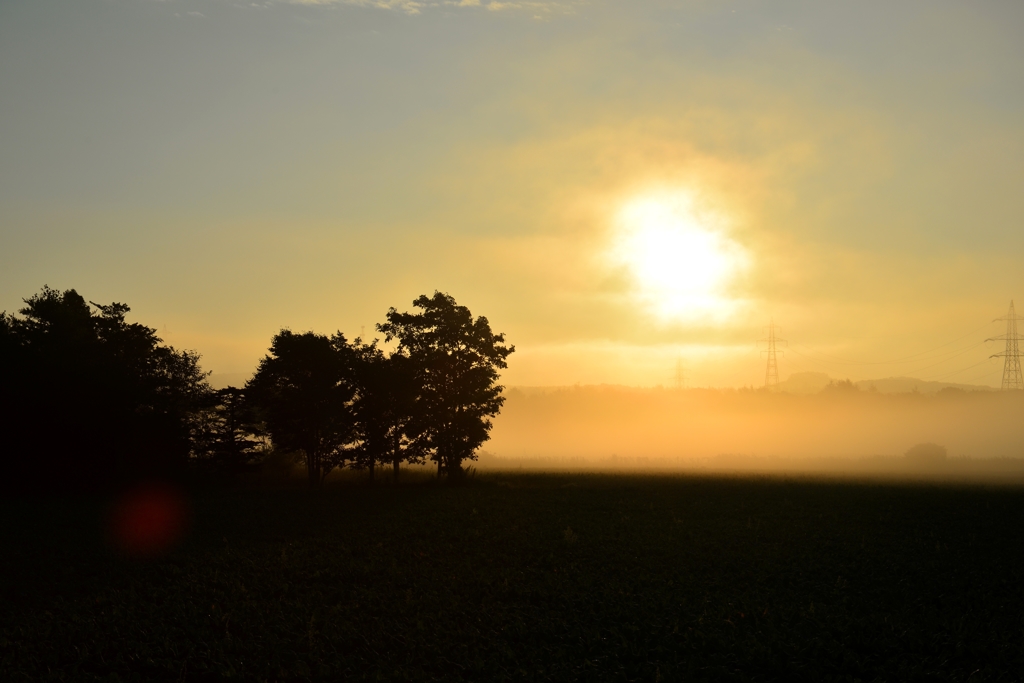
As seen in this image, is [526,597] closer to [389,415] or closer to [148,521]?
[148,521]

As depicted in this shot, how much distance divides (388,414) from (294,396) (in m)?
9.46

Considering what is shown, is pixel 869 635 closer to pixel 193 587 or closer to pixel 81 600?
pixel 193 587

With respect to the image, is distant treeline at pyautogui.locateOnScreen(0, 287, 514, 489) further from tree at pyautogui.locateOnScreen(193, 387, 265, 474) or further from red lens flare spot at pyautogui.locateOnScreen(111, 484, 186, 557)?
red lens flare spot at pyautogui.locateOnScreen(111, 484, 186, 557)

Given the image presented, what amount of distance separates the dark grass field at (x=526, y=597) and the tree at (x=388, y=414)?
69.3 ft

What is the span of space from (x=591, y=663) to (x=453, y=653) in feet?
12.5

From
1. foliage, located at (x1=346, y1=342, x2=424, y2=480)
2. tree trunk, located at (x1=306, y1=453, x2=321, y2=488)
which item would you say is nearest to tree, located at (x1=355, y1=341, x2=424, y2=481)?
foliage, located at (x1=346, y1=342, x2=424, y2=480)

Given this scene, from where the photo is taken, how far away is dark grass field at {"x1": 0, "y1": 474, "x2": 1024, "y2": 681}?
16.9m

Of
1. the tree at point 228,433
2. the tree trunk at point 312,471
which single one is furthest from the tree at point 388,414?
the tree at point 228,433

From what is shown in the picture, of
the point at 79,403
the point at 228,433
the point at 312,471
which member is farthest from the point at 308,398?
the point at 79,403

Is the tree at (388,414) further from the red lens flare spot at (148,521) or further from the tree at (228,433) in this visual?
the red lens flare spot at (148,521)

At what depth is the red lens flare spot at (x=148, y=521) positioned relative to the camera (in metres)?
32.4

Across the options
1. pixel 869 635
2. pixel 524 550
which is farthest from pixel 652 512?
pixel 869 635

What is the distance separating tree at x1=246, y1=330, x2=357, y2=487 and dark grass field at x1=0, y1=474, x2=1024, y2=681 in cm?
2018

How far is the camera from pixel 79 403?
56281 millimetres
